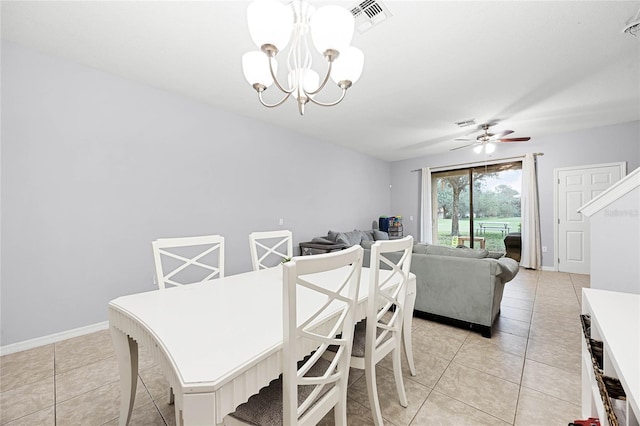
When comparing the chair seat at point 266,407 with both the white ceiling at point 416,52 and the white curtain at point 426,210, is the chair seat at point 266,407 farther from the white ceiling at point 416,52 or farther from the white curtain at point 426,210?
the white curtain at point 426,210

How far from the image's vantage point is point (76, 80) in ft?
7.86

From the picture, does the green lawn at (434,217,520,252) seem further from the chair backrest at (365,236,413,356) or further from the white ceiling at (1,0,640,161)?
the chair backrest at (365,236,413,356)

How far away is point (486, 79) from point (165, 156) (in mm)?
3662

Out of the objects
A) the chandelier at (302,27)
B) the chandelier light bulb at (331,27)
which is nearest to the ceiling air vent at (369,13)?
the chandelier at (302,27)

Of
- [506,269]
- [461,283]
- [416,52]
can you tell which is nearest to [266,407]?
[461,283]

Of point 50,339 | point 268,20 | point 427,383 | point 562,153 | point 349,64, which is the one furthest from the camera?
point 562,153

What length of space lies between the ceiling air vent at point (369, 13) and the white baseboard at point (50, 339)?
3590 mm

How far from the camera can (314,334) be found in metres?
0.90

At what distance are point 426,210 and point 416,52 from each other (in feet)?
15.2

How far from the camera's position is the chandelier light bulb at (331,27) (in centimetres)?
123

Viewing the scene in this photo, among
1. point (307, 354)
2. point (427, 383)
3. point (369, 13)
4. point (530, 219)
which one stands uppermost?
point (369, 13)

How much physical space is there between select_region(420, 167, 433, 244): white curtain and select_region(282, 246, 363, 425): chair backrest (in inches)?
222

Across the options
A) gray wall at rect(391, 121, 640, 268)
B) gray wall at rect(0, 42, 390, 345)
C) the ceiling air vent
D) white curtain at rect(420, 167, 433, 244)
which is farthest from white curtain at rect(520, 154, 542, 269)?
gray wall at rect(0, 42, 390, 345)

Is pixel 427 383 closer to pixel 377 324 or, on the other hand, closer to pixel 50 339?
pixel 377 324
